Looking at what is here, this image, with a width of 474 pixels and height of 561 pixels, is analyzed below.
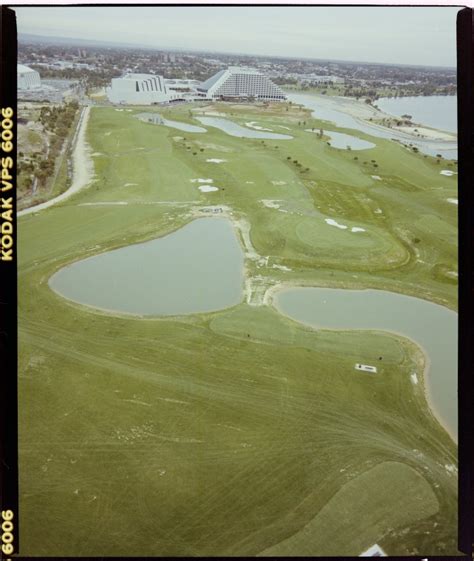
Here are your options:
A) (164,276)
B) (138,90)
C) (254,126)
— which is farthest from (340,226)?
(138,90)

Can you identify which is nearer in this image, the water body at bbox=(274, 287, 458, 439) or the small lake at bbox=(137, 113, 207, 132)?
the water body at bbox=(274, 287, 458, 439)

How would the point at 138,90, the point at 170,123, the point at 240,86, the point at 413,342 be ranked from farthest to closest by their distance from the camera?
the point at 170,123, the point at 138,90, the point at 240,86, the point at 413,342

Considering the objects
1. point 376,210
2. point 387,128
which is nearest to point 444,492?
point 376,210

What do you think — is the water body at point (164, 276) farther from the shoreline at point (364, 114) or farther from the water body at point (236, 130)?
the shoreline at point (364, 114)

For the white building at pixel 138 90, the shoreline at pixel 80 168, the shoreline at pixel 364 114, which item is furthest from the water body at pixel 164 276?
the shoreline at pixel 364 114

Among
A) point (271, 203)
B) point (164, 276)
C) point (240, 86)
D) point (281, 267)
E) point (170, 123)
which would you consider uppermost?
point (240, 86)

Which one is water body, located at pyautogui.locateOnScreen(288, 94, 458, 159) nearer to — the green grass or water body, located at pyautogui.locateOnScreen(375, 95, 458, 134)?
water body, located at pyautogui.locateOnScreen(375, 95, 458, 134)

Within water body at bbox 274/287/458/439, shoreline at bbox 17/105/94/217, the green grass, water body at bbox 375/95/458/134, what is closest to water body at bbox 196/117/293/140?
water body at bbox 375/95/458/134

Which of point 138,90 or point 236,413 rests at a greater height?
point 138,90

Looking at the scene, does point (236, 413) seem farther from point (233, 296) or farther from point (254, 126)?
point (254, 126)
